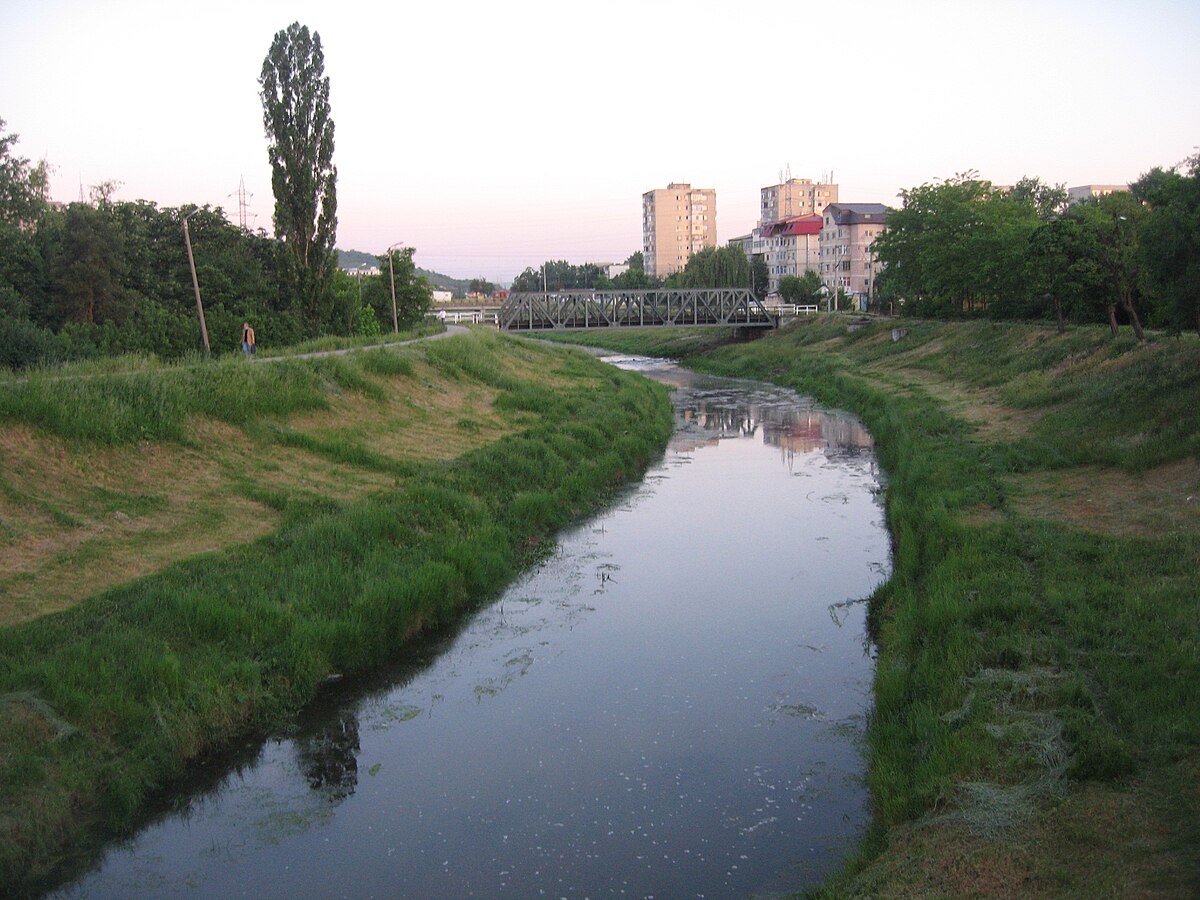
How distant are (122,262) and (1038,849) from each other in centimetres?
4951

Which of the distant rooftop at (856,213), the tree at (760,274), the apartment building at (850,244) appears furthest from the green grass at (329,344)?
the tree at (760,274)

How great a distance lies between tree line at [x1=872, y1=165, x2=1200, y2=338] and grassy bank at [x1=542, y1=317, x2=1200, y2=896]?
2.87m

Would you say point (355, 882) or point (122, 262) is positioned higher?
point (122, 262)

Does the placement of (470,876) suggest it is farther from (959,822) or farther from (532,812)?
(959,822)

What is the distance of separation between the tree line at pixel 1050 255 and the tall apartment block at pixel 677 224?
10244 centimetres

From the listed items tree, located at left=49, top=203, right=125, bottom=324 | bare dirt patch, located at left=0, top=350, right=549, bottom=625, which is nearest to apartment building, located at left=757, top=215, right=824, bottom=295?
tree, located at left=49, top=203, right=125, bottom=324

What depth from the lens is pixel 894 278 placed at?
6619 centimetres

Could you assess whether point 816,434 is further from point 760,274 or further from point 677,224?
point 677,224

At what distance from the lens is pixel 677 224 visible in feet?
607

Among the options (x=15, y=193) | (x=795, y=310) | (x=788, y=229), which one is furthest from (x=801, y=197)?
(x=15, y=193)

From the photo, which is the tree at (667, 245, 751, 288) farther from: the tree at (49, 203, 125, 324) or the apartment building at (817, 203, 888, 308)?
the tree at (49, 203, 125, 324)

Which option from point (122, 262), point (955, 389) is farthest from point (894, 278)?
point (122, 262)

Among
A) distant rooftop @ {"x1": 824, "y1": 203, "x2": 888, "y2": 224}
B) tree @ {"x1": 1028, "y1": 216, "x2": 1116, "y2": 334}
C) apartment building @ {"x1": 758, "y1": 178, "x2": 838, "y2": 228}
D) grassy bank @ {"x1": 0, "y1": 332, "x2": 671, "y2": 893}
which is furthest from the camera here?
apartment building @ {"x1": 758, "y1": 178, "x2": 838, "y2": 228}

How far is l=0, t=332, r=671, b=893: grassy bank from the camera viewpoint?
10078mm
